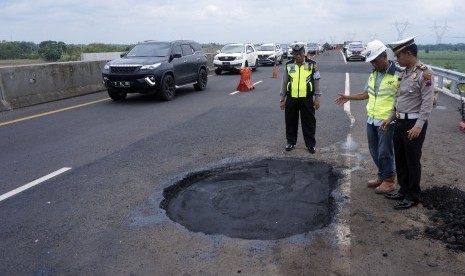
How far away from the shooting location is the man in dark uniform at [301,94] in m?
7.03

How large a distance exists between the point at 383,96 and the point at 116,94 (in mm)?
10357

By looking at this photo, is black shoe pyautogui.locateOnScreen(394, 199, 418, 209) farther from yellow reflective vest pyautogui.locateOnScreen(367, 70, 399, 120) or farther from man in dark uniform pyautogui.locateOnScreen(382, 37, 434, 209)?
yellow reflective vest pyautogui.locateOnScreen(367, 70, 399, 120)

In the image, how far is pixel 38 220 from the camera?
15.1 feet

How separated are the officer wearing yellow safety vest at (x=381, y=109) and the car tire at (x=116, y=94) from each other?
380 inches

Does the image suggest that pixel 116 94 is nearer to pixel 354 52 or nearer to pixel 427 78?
pixel 427 78

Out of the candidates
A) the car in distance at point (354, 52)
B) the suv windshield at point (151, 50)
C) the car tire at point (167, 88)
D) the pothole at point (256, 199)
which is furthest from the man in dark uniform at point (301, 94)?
the car in distance at point (354, 52)

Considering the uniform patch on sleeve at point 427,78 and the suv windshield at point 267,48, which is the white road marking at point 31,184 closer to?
the uniform patch on sleeve at point 427,78

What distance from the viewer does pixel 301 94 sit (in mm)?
7113

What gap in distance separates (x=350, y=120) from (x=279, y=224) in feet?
20.6

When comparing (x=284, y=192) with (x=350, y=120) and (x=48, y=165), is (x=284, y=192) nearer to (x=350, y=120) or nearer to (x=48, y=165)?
(x=48, y=165)

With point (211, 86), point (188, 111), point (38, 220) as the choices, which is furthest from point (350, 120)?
point (211, 86)

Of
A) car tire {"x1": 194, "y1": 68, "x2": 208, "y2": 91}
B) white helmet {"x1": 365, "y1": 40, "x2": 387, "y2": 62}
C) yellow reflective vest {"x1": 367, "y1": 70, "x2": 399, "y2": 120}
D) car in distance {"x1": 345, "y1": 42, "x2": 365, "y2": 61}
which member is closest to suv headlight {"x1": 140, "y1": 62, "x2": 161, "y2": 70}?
car tire {"x1": 194, "y1": 68, "x2": 208, "y2": 91}

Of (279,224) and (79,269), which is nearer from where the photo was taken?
(79,269)

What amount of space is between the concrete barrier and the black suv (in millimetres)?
2215
